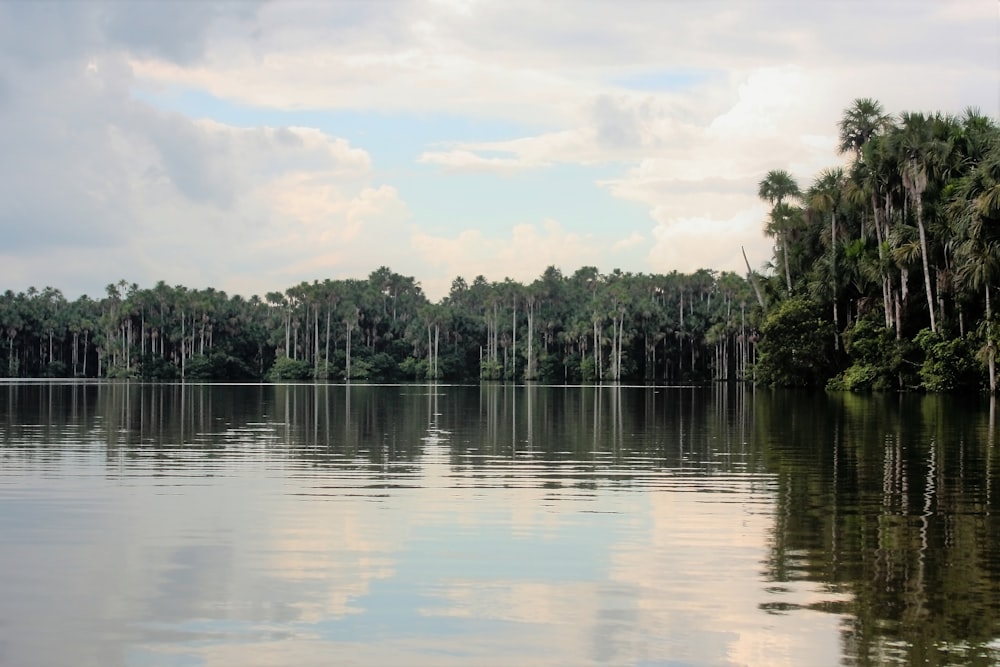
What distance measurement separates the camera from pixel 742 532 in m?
14.3

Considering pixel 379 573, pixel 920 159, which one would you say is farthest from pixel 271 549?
pixel 920 159

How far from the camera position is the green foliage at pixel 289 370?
148750 mm

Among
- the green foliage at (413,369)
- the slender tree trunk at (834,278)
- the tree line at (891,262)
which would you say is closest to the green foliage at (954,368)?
the tree line at (891,262)

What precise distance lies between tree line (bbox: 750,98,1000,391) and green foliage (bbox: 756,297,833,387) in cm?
9

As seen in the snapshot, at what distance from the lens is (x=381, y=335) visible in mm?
170875

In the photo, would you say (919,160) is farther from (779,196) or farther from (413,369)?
(413,369)

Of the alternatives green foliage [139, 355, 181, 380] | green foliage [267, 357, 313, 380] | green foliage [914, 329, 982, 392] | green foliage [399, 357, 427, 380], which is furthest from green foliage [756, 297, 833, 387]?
green foliage [139, 355, 181, 380]

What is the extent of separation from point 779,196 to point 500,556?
8449 cm

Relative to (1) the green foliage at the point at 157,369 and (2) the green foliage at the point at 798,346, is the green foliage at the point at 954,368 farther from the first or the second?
(1) the green foliage at the point at 157,369

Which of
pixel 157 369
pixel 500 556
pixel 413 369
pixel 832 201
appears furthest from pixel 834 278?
pixel 157 369

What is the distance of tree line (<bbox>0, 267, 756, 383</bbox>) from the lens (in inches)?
5955

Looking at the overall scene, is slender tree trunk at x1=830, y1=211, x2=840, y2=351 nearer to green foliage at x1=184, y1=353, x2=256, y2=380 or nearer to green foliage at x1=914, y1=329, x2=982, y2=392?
green foliage at x1=914, y1=329, x2=982, y2=392

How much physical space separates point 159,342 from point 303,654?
162 meters

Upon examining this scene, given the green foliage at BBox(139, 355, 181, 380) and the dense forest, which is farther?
the green foliage at BBox(139, 355, 181, 380)
